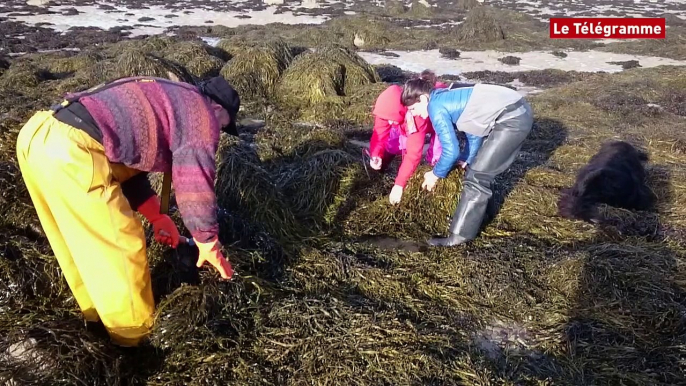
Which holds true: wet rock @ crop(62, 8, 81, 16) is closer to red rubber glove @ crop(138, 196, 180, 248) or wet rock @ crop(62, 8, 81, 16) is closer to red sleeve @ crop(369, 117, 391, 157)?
red sleeve @ crop(369, 117, 391, 157)

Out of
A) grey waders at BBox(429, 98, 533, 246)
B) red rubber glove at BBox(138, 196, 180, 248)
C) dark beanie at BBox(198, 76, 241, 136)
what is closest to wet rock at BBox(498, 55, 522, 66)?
grey waders at BBox(429, 98, 533, 246)

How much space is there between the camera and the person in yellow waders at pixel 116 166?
6.13 feet

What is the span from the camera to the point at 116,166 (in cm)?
206

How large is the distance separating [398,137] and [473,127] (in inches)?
31.4

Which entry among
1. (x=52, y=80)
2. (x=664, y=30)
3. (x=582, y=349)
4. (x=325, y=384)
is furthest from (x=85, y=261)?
(x=664, y=30)

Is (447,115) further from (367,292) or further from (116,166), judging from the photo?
(116,166)

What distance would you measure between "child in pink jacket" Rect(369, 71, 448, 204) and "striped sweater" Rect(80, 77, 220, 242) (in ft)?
5.70

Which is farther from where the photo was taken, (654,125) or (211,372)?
(654,125)

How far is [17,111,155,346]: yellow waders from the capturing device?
185cm

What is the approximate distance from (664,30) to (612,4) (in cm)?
1182

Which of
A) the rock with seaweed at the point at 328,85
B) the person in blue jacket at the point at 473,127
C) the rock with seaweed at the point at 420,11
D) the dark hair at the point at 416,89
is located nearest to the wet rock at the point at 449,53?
the rock with seaweed at the point at 328,85

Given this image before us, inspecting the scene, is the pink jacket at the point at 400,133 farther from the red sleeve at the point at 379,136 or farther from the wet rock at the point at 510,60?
the wet rock at the point at 510,60

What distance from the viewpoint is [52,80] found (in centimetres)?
797

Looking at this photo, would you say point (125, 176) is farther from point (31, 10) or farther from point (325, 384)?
point (31, 10)
